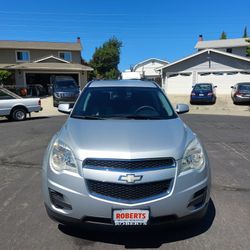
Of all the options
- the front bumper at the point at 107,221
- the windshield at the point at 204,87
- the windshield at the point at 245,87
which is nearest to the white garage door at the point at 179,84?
the windshield at the point at 204,87

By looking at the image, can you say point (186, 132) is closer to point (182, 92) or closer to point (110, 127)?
point (110, 127)

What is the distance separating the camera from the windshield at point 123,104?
4766 mm

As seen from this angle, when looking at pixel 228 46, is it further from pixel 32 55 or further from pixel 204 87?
pixel 32 55

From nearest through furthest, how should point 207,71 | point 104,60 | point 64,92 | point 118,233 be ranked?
1. point 118,233
2. point 64,92
3. point 207,71
4. point 104,60

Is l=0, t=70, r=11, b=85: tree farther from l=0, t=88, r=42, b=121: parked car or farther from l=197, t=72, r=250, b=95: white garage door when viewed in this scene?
l=197, t=72, r=250, b=95: white garage door

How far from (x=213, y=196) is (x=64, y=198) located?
259cm

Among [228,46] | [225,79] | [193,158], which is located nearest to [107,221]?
[193,158]

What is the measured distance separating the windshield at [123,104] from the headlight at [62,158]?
3.48ft

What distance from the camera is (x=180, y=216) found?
336cm

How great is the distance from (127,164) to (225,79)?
30.6m

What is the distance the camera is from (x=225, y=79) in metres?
31.9

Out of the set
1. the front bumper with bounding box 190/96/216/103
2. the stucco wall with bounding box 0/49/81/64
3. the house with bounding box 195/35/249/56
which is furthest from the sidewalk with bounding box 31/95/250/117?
the house with bounding box 195/35/249/56

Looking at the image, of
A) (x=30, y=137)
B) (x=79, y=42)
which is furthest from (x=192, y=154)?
(x=79, y=42)

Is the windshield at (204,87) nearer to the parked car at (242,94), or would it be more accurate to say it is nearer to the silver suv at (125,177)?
the parked car at (242,94)
